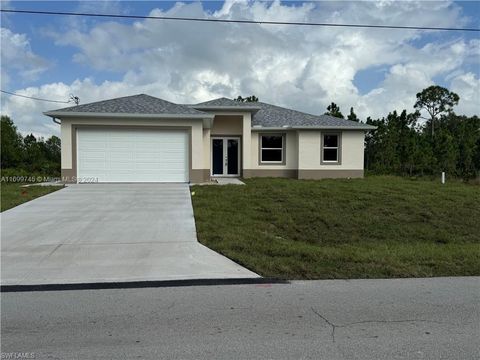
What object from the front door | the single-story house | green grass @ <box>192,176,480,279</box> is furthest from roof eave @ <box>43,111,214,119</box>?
the front door

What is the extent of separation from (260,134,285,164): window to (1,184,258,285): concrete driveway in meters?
9.94

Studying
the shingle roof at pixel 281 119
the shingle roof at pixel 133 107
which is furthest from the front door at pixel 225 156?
the shingle roof at pixel 133 107

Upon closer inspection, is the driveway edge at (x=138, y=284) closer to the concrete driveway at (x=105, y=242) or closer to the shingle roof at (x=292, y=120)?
the concrete driveway at (x=105, y=242)

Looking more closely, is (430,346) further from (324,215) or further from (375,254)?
(324,215)

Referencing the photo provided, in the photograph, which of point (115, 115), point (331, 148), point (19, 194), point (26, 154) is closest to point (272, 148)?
point (331, 148)

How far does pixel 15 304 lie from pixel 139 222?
17.4ft

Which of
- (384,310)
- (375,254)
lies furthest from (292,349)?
(375,254)

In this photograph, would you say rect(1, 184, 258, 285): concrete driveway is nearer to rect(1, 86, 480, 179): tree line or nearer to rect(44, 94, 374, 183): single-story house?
rect(44, 94, 374, 183): single-story house

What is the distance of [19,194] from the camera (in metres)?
14.6

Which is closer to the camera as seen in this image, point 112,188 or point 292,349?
point 292,349

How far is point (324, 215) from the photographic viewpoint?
11125 millimetres

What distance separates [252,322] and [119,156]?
1426 cm

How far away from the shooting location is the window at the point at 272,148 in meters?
23.5

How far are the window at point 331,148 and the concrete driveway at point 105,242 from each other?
1130 centimetres
